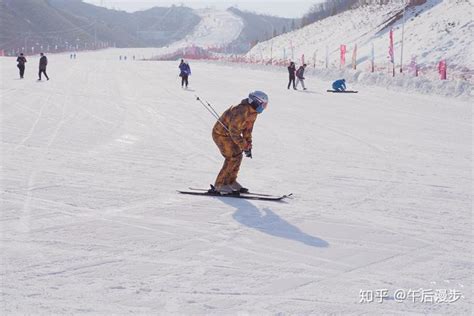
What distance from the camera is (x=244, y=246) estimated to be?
5.55 m

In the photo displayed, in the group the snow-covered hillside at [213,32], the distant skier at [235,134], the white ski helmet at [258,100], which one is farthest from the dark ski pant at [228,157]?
the snow-covered hillside at [213,32]

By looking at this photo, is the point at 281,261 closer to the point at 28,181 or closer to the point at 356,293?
the point at 356,293

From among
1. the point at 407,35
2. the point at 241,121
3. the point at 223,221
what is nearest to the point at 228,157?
the point at 241,121

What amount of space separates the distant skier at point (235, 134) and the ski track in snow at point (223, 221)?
0.37 m

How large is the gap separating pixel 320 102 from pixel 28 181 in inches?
583

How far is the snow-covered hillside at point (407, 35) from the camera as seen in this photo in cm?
3403

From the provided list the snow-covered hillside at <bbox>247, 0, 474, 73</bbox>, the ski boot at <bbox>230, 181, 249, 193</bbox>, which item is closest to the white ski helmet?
the ski boot at <bbox>230, 181, 249, 193</bbox>

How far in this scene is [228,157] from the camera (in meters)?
7.64

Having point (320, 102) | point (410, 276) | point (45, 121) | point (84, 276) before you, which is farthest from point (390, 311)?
point (320, 102)

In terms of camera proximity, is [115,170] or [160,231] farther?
[115,170]

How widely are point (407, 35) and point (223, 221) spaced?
3808cm

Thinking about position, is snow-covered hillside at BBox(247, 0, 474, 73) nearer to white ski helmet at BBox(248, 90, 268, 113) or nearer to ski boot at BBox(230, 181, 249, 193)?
ski boot at BBox(230, 181, 249, 193)

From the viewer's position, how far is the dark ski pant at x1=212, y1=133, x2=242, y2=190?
7523 millimetres

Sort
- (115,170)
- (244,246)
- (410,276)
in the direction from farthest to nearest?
1. (115,170)
2. (244,246)
3. (410,276)
